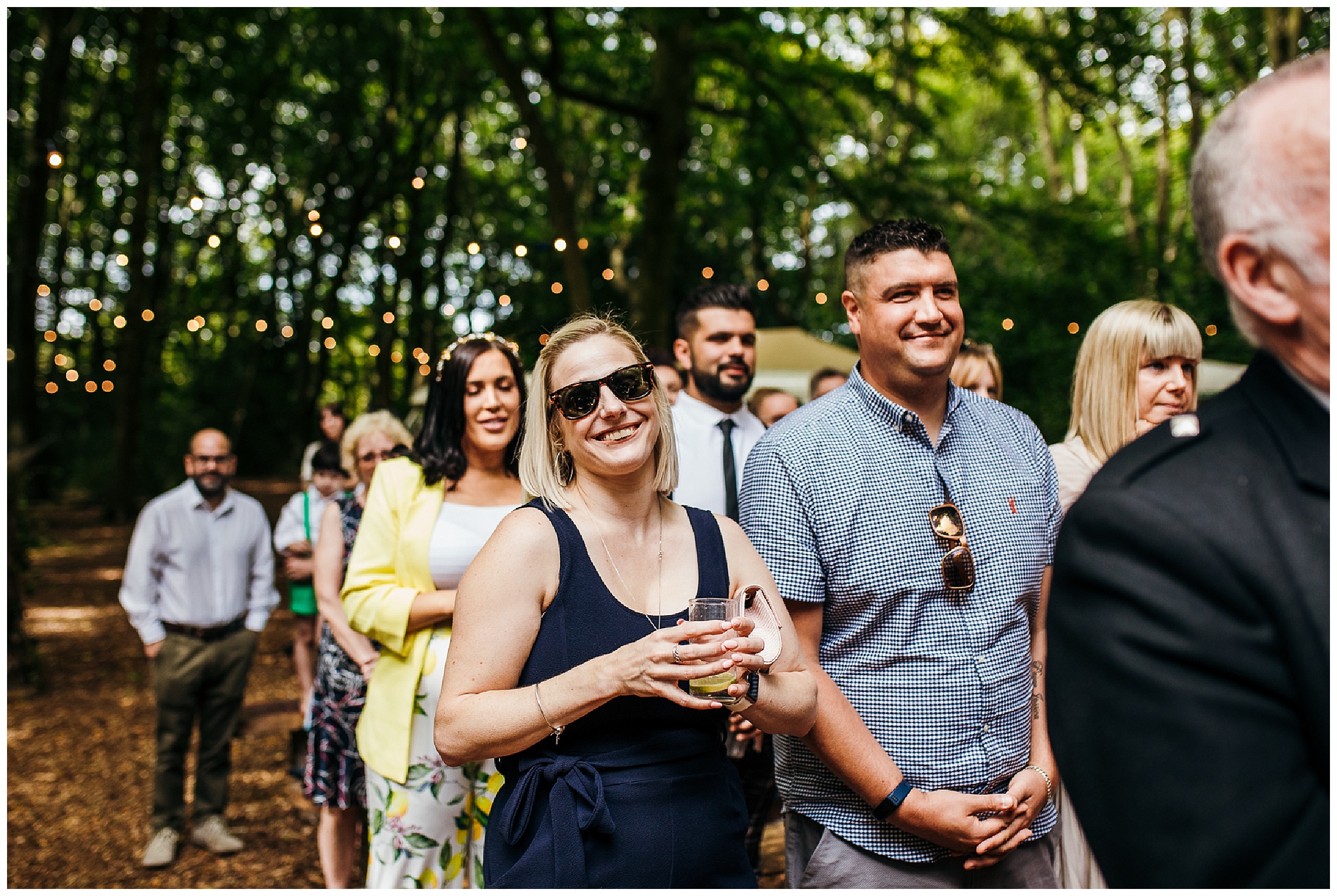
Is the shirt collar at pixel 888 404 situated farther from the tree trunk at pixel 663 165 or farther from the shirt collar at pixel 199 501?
the tree trunk at pixel 663 165

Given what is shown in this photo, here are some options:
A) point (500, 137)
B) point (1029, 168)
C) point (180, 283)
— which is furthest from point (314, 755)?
point (1029, 168)

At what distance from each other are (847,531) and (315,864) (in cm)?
419

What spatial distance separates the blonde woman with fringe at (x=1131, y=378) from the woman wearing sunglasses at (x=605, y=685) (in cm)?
133

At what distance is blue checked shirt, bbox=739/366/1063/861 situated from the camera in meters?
2.23

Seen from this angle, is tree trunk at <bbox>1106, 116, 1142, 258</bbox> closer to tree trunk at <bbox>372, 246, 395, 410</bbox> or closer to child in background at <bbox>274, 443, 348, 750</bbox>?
tree trunk at <bbox>372, 246, 395, 410</bbox>

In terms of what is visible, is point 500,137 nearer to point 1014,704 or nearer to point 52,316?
point 52,316

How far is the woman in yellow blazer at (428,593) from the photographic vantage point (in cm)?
313

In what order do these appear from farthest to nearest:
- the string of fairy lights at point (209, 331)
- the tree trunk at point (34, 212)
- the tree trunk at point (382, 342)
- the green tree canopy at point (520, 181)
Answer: the tree trunk at point (382, 342) < the string of fairy lights at point (209, 331) < the tree trunk at point (34, 212) < the green tree canopy at point (520, 181)

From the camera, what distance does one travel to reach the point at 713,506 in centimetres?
382

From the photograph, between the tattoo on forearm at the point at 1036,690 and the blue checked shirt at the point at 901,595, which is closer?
the blue checked shirt at the point at 901,595

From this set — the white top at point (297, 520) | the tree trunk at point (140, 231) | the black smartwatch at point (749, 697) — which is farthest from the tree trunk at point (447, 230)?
the black smartwatch at point (749, 697)

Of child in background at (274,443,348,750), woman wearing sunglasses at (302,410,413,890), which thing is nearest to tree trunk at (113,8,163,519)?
child in background at (274,443,348,750)

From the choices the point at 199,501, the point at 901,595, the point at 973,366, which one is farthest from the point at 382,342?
the point at 901,595

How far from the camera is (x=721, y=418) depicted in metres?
4.14
